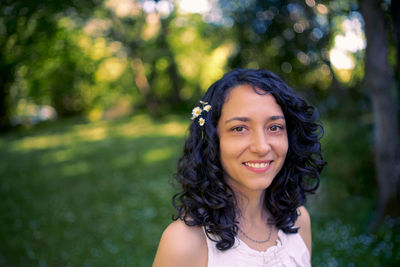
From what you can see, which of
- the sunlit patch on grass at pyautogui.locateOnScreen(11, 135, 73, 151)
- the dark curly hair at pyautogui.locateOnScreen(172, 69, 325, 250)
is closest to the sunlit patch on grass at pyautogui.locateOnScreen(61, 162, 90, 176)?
the sunlit patch on grass at pyautogui.locateOnScreen(11, 135, 73, 151)

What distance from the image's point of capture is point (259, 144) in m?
1.42

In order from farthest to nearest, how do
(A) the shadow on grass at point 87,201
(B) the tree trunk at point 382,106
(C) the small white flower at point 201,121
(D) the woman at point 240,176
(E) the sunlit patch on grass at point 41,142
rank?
(E) the sunlit patch on grass at point 41,142 < (A) the shadow on grass at point 87,201 < (B) the tree trunk at point 382,106 < (C) the small white flower at point 201,121 < (D) the woman at point 240,176

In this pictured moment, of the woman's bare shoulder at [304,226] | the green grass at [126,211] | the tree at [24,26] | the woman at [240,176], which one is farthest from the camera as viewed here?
the green grass at [126,211]

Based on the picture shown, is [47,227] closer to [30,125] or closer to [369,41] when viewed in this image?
[369,41]

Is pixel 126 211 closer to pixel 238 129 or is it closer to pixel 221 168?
pixel 221 168

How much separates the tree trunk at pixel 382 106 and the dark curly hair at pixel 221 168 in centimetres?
225

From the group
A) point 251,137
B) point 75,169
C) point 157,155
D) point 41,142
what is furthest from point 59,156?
point 251,137

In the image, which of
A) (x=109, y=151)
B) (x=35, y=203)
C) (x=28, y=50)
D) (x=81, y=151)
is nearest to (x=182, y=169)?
(x=28, y=50)

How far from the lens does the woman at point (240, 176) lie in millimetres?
1446

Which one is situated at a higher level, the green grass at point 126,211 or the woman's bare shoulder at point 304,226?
the woman's bare shoulder at point 304,226

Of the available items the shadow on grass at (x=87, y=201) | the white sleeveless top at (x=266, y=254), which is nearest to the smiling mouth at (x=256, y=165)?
the white sleeveless top at (x=266, y=254)

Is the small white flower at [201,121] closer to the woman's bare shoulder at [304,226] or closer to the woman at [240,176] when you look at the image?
the woman at [240,176]

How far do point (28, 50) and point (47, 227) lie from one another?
3.55 meters

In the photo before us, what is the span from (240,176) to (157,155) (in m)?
8.95
